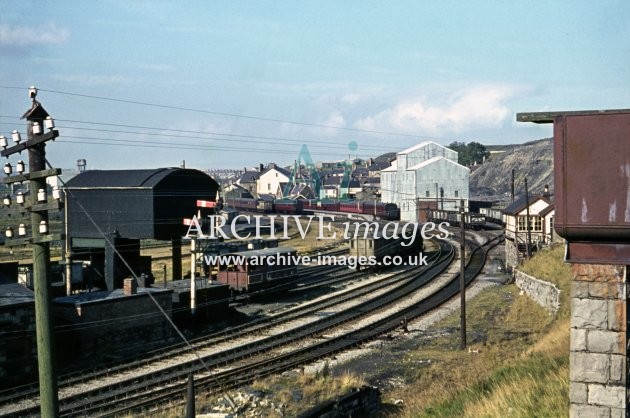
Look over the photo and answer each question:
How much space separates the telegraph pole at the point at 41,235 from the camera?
33.2ft

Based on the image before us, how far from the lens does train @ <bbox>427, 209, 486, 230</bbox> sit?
71875 millimetres

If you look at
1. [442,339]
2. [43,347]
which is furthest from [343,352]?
[43,347]

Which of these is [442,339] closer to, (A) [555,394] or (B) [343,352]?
(B) [343,352]

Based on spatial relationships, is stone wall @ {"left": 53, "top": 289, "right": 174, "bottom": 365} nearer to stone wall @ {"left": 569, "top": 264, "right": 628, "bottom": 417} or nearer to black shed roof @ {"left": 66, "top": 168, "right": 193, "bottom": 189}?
black shed roof @ {"left": 66, "top": 168, "right": 193, "bottom": 189}

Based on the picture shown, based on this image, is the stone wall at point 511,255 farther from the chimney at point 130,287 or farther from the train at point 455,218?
the chimney at point 130,287

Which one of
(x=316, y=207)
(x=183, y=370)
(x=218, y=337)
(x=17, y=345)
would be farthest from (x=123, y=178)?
(x=316, y=207)

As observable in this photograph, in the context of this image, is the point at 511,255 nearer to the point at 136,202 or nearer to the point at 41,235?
the point at 136,202

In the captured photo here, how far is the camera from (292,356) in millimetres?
24109

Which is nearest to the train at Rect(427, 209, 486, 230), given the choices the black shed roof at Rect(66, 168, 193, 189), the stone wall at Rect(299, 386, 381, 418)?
the black shed roof at Rect(66, 168, 193, 189)

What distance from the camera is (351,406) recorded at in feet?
52.2

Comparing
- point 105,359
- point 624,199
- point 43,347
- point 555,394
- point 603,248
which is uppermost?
point 624,199

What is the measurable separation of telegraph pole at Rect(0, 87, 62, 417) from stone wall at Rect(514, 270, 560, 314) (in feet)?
76.9

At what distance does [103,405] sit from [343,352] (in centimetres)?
977

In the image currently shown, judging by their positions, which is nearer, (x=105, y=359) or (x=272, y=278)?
(x=105, y=359)
